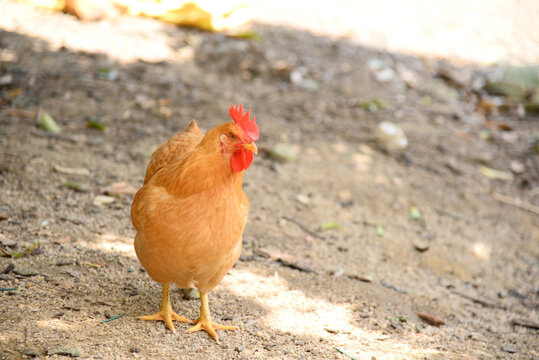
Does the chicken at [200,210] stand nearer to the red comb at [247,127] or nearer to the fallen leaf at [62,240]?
the red comb at [247,127]

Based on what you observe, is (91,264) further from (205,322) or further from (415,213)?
(415,213)

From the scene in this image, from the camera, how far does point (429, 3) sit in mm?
9820

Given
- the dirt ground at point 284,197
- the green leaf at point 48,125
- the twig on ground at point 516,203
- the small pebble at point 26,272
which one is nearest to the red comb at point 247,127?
the dirt ground at point 284,197

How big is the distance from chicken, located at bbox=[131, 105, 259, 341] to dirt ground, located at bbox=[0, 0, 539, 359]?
45 cm

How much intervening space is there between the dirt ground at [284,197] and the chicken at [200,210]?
45cm

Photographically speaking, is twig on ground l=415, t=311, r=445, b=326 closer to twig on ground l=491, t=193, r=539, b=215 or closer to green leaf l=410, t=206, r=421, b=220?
green leaf l=410, t=206, r=421, b=220

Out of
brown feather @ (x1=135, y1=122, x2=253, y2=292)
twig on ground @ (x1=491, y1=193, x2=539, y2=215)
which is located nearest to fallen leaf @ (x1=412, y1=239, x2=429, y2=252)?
twig on ground @ (x1=491, y1=193, x2=539, y2=215)

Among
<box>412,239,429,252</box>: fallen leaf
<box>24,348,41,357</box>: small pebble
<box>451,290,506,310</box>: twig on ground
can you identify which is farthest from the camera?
<box>412,239,429,252</box>: fallen leaf

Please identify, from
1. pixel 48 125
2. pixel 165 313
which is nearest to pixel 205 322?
pixel 165 313

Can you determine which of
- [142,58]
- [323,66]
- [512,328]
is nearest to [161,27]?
[142,58]

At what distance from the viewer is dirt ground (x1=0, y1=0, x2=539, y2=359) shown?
9.25 ft

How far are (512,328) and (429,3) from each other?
7.97 meters

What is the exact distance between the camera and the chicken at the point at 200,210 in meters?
2.43

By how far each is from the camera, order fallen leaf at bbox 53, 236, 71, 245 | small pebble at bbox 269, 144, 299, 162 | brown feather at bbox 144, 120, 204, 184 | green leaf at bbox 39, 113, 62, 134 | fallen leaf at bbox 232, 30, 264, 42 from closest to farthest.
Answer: brown feather at bbox 144, 120, 204, 184, fallen leaf at bbox 53, 236, 71, 245, green leaf at bbox 39, 113, 62, 134, small pebble at bbox 269, 144, 299, 162, fallen leaf at bbox 232, 30, 264, 42
